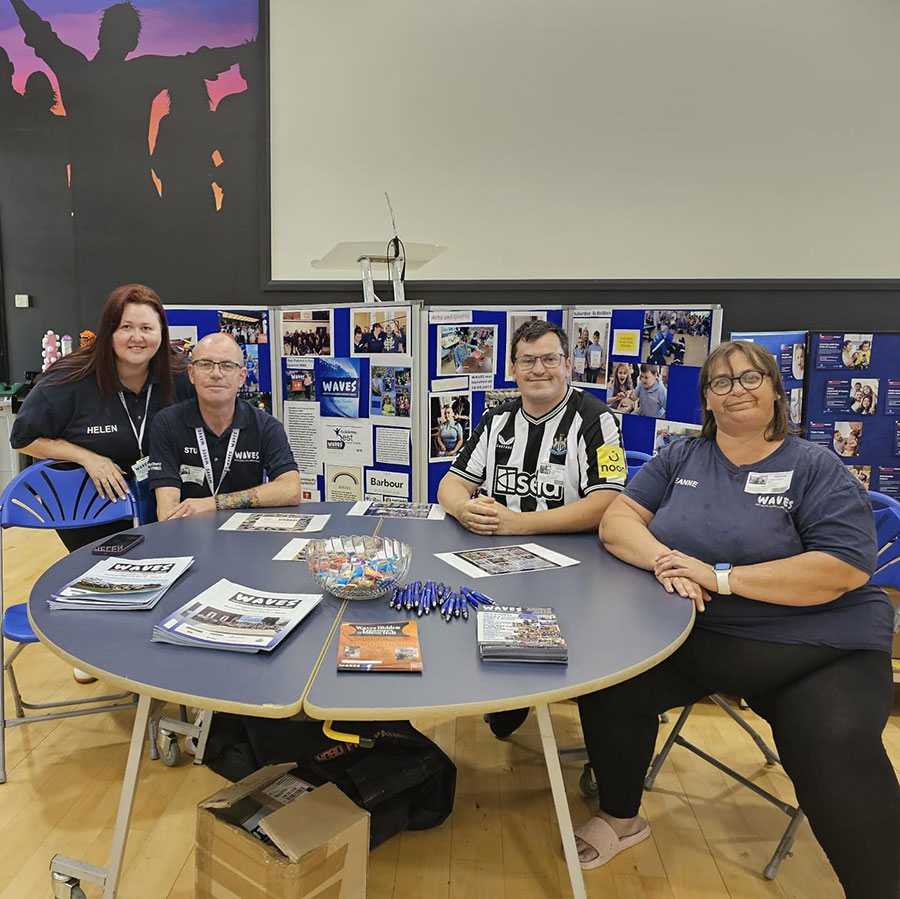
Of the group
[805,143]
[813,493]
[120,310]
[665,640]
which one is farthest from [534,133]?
[665,640]

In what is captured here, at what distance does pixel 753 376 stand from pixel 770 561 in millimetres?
478

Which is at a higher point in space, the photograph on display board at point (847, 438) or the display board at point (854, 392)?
the display board at point (854, 392)

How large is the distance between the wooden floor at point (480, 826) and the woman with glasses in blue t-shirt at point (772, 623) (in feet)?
0.50

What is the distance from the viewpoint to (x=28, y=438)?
8.44ft

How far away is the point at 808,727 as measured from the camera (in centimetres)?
152

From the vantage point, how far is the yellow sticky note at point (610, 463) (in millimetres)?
2191

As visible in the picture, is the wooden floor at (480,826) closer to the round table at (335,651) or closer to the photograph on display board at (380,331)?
the round table at (335,651)

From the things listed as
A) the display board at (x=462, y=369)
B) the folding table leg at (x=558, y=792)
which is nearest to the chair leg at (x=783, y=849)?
the folding table leg at (x=558, y=792)

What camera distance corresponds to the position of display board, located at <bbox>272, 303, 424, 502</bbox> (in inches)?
129

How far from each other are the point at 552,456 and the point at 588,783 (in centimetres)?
105

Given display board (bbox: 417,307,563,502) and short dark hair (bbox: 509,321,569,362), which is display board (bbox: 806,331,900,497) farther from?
short dark hair (bbox: 509,321,569,362)

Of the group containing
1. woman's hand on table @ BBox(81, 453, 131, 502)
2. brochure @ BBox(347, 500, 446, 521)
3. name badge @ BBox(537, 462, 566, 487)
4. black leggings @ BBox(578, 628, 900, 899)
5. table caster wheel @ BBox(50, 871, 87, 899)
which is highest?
name badge @ BBox(537, 462, 566, 487)

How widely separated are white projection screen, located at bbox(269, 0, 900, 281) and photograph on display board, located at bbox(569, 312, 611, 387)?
1.10 meters

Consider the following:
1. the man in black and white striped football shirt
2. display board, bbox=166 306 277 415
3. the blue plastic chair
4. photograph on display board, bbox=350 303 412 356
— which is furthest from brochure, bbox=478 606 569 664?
display board, bbox=166 306 277 415
